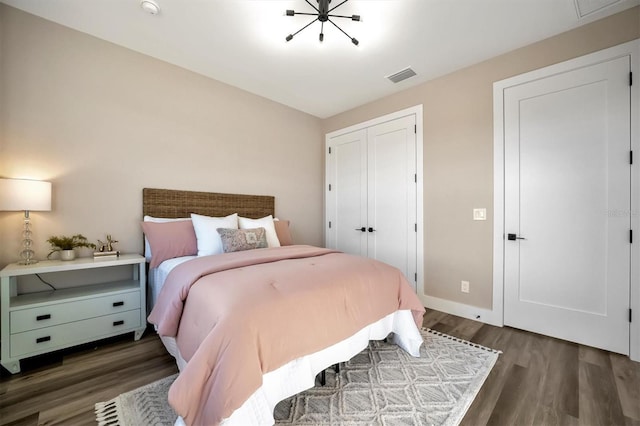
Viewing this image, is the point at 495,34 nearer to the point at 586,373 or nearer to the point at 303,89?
the point at 303,89

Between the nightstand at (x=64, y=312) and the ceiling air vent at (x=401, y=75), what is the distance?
3228mm

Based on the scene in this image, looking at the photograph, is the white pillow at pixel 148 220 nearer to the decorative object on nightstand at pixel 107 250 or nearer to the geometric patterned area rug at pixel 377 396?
the decorative object on nightstand at pixel 107 250

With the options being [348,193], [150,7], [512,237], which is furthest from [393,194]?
[150,7]

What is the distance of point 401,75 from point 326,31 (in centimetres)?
112

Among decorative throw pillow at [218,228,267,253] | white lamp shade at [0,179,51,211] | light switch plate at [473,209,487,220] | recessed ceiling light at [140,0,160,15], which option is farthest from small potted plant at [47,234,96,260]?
light switch plate at [473,209,487,220]

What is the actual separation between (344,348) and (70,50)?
11.0ft

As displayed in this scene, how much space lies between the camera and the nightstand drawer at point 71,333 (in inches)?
71.2

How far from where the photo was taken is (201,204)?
3064mm

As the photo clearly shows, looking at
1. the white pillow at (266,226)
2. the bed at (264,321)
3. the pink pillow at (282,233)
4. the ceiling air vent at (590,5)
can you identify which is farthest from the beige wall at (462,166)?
the white pillow at (266,226)

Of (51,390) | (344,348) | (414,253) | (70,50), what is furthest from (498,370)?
(70,50)

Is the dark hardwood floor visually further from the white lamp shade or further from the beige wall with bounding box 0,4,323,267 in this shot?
the white lamp shade

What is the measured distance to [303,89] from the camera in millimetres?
3396

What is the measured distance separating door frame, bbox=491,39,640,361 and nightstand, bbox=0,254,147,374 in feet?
11.0

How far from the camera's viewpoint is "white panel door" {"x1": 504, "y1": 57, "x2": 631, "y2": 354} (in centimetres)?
207
